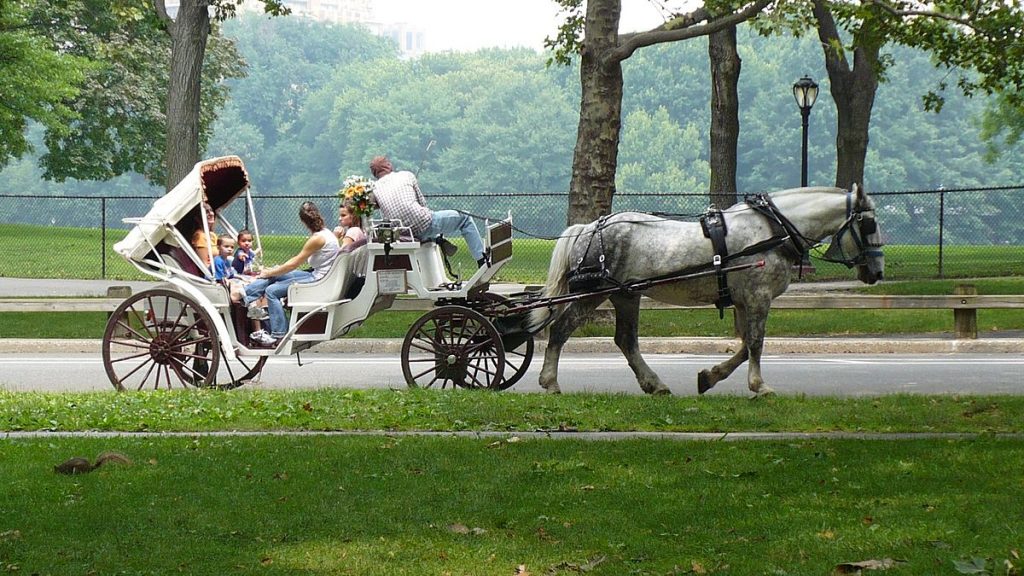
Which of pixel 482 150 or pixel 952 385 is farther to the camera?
pixel 482 150

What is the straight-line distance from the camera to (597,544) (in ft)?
22.8

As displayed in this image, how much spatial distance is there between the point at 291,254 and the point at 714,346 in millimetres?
23675

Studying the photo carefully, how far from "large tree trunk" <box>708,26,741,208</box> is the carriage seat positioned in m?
16.6

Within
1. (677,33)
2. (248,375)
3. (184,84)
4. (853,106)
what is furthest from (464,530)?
(853,106)

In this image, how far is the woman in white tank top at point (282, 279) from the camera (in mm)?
13133

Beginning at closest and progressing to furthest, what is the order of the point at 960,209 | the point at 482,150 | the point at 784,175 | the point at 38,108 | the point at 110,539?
the point at 110,539 → the point at 38,108 → the point at 960,209 → the point at 784,175 → the point at 482,150

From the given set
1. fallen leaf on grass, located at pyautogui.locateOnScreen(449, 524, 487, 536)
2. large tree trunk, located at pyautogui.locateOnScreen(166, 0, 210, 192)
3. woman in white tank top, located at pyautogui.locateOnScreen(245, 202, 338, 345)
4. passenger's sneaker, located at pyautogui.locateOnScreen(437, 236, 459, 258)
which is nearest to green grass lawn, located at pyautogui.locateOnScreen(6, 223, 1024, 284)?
large tree trunk, located at pyautogui.locateOnScreen(166, 0, 210, 192)

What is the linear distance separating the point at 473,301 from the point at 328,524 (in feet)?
19.8

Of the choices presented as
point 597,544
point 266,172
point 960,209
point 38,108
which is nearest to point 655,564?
point 597,544

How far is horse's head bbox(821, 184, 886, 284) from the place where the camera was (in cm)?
1245

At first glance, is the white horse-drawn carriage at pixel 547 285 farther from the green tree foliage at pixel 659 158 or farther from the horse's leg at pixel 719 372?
the green tree foliage at pixel 659 158

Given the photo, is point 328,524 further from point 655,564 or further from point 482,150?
point 482,150

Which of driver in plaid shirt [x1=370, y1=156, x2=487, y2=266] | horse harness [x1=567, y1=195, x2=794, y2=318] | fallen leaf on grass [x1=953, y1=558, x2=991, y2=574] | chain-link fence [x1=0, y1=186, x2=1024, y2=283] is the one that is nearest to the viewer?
fallen leaf on grass [x1=953, y1=558, x2=991, y2=574]

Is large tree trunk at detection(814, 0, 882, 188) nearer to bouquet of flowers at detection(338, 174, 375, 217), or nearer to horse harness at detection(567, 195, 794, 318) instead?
horse harness at detection(567, 195, 794, 318)
